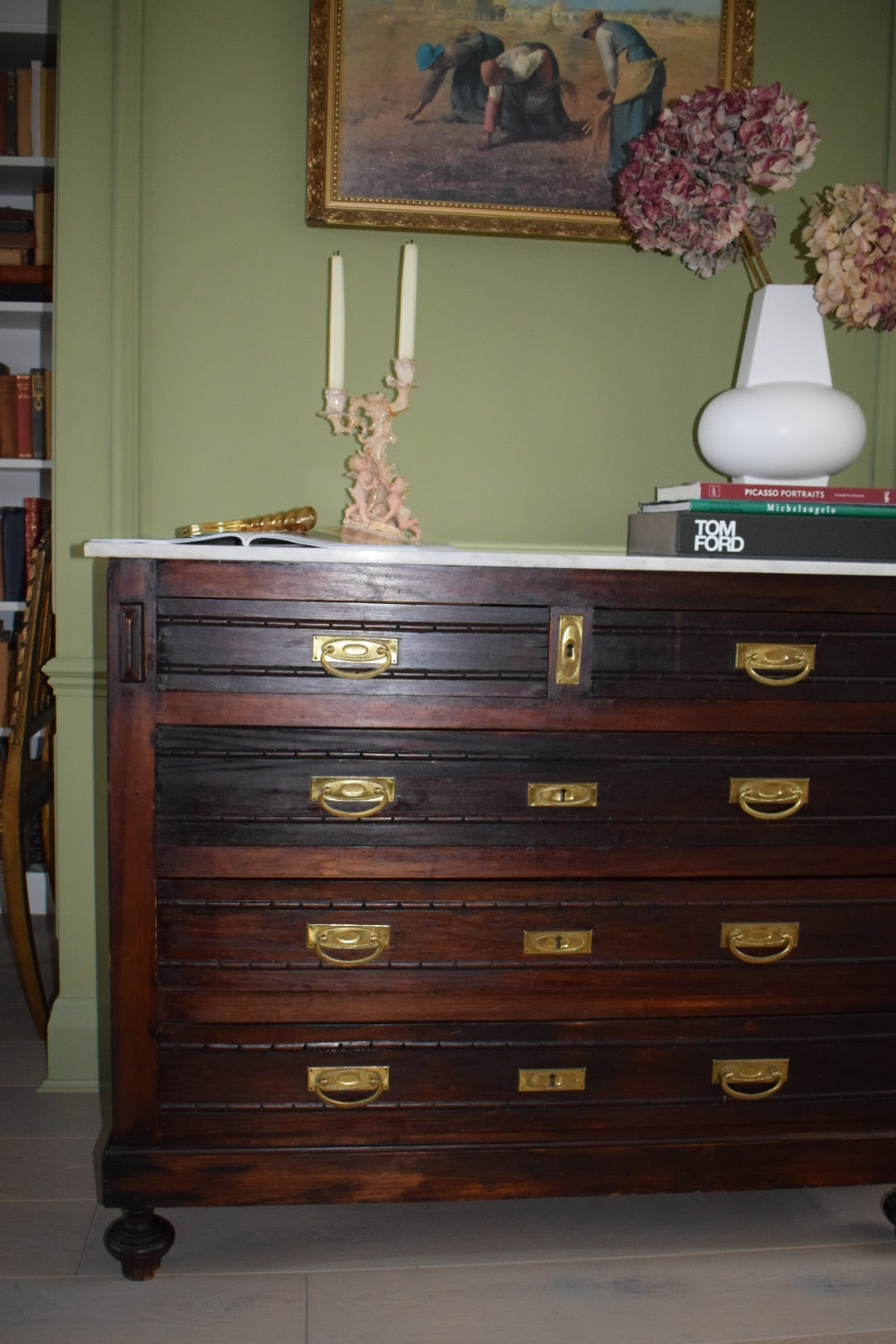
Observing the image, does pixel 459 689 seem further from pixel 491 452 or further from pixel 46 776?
pixel 46 776

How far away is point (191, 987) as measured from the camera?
1.49 metres

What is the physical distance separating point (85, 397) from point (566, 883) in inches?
51.3

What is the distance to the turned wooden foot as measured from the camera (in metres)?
1.55

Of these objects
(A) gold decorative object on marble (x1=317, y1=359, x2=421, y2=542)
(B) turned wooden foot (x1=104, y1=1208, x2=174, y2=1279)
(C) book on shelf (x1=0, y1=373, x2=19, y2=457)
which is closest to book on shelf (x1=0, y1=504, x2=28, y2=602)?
(C) book on shelf (x1=0, y1=373, x2=19, y2=457)

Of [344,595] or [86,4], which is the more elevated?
[86,4]

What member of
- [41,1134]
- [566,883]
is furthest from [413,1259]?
[41,1134]

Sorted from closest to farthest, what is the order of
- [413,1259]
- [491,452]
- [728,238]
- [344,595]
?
[344,595]
[413,1259]
[728,238]
[491,452]

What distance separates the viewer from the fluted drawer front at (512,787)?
146 centimetres

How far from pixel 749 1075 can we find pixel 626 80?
179 centimetres

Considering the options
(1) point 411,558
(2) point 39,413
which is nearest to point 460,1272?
(1) point 411,558

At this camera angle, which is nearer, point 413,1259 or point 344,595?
point 344,595

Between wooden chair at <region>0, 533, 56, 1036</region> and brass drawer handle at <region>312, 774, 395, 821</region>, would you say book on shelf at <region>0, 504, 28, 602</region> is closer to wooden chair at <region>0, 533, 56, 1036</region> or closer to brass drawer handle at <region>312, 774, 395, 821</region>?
wooden chair at <region>0, 533, 56, 1036</region>

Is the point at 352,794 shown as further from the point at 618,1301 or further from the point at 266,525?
the point at 618,1301

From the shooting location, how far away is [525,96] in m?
1.97
